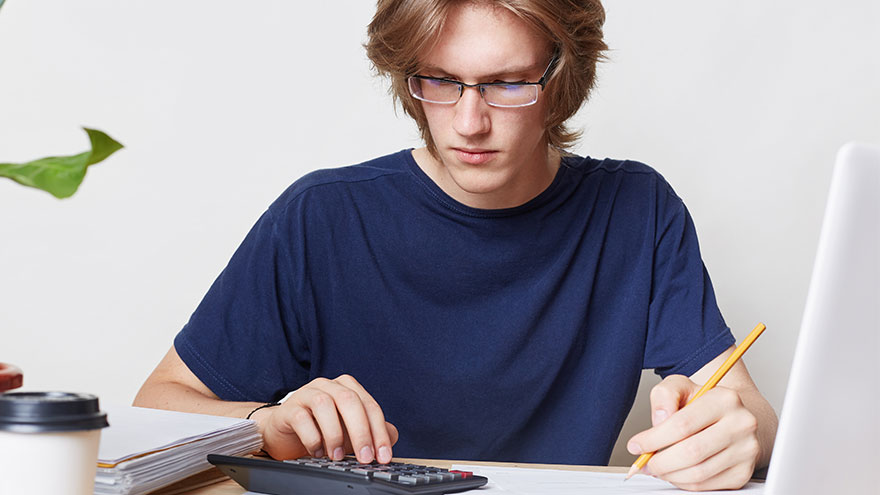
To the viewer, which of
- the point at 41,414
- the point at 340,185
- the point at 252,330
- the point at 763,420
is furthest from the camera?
the point at 340,185

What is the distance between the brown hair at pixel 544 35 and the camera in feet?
4.11

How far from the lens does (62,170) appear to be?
50 centimetres

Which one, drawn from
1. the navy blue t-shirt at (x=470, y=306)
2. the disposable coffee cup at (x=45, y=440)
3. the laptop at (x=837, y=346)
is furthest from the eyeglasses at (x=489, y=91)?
the disposable coffee cup at (x=45, y=440)

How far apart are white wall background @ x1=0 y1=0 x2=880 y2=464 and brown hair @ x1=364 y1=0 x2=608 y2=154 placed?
443 mm

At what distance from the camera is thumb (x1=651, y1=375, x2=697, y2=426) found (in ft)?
3.00

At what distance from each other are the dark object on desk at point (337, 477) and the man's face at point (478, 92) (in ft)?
1.77

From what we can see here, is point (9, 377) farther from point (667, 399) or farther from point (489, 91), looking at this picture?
point (489, 91)

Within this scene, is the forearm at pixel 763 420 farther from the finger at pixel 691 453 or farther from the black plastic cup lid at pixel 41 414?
the black plastic cup lid at pixel 41 414

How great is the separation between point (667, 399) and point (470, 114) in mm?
507

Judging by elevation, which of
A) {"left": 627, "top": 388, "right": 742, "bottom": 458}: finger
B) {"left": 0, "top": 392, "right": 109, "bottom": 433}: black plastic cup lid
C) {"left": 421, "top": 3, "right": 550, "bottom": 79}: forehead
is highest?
{"left": 421, "top": 3, "right": 550, "bottom": 79}: forehead

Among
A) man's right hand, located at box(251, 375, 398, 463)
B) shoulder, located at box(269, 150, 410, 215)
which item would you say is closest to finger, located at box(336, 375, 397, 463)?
man's right hand, located at box(251, 375, 398, 463)

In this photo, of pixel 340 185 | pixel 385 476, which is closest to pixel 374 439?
pixel 385 476

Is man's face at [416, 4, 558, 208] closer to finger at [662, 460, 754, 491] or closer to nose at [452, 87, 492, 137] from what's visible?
nose at [452, 87, 492, 137]

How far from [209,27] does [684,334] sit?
1.28 m
